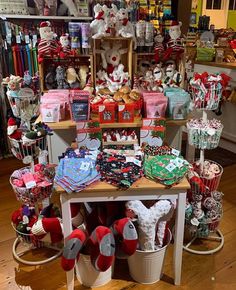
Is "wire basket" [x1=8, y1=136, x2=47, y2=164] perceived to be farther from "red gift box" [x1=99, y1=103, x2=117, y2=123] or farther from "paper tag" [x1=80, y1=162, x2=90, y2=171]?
"red gift box" [x1=99, y1=103, x2=117, y2=123]

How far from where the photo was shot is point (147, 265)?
164cm

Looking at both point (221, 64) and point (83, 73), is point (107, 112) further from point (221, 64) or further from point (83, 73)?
point (221, 64)

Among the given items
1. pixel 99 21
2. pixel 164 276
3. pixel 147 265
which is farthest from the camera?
pixel 99 21

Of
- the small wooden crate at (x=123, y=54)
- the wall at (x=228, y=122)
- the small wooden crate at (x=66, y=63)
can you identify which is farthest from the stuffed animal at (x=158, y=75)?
the wall at (x=228, y=122)

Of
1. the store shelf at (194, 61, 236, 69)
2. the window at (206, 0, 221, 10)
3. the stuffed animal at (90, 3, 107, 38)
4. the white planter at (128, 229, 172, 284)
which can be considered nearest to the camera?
the white planter at (128, 229, 172, 284)

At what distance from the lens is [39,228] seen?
5.64 ft

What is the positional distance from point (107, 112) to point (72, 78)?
0.63 meters

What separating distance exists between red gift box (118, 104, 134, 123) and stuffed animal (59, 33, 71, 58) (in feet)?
2.29

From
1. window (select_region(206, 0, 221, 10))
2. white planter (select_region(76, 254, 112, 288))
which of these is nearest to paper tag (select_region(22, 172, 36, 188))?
white planter (select_region(76, 254, 112, 288))

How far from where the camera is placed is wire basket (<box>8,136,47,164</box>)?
1.66 metres

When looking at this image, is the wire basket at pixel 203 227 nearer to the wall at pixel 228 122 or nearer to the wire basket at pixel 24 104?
the wire basket at pixel 24 104

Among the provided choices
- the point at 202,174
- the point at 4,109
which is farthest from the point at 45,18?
the point at 202,174

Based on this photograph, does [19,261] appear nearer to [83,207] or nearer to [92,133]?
[83,207]

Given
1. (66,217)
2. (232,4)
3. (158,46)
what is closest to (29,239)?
(66,217)
